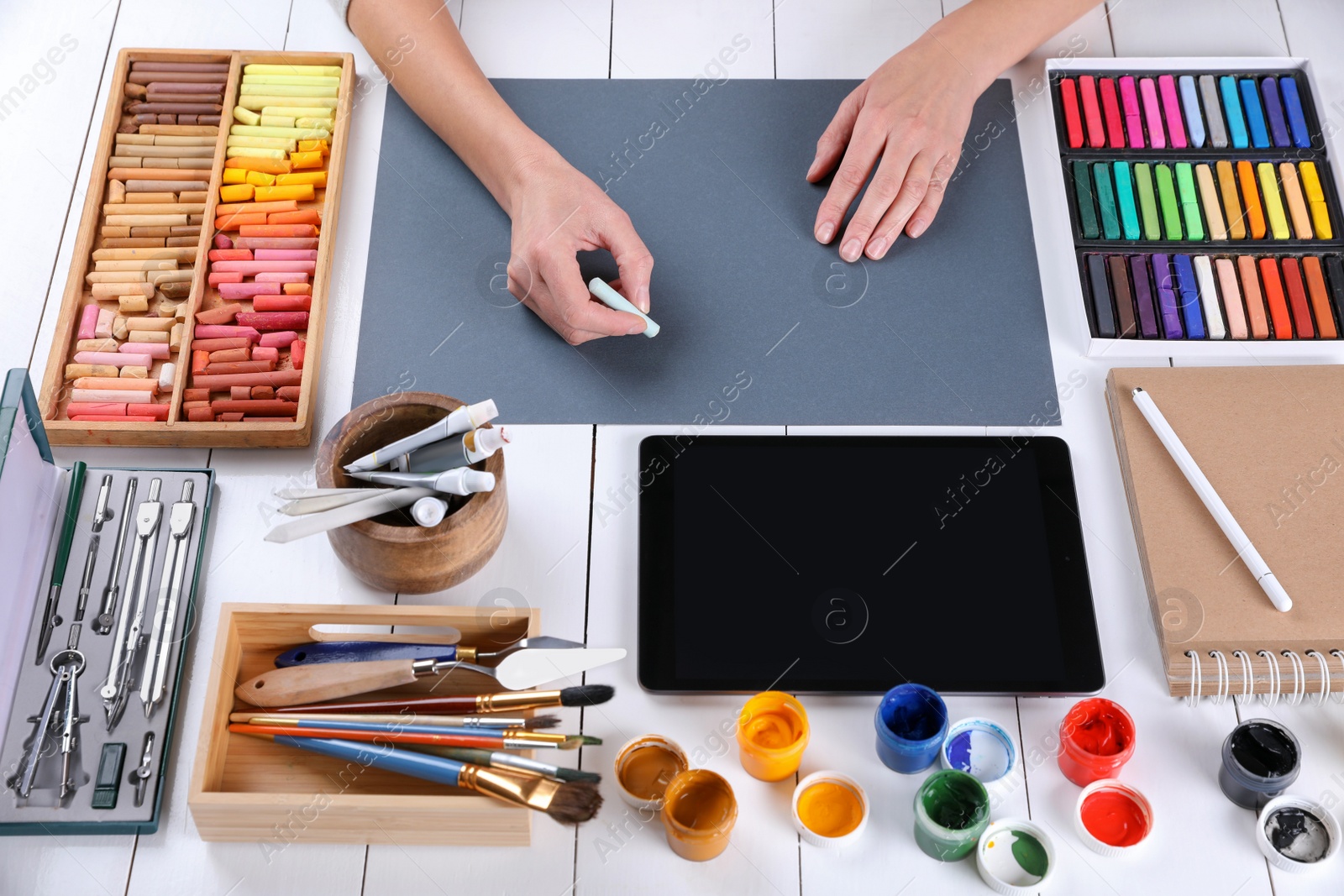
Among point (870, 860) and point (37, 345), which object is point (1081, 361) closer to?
point (870, 860)

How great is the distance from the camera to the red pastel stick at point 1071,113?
4.17ft

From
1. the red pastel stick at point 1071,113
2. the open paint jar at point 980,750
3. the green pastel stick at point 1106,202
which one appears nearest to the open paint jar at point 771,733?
the open paint jar at point 980,750

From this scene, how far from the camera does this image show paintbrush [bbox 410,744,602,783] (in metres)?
0.83

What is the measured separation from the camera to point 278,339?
3.68ft

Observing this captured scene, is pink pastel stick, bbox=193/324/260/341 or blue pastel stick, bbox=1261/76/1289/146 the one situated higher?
blue pastel stick, bbox=1261/76/1289/146

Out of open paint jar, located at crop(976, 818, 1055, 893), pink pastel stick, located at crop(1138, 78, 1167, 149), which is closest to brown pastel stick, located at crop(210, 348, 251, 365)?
open paint jar, located at crop(976, 818, 1055, 893)

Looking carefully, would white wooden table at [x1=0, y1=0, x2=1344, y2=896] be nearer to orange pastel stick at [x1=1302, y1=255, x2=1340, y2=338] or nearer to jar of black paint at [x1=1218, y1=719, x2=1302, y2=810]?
jar of black paint at [x1=1218, y1=719, x2=1302, y2=810]

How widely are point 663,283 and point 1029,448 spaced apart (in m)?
0.42

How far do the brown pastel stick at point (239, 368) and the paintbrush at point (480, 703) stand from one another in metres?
0.37

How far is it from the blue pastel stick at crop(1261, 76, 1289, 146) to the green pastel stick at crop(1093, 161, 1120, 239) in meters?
0.22

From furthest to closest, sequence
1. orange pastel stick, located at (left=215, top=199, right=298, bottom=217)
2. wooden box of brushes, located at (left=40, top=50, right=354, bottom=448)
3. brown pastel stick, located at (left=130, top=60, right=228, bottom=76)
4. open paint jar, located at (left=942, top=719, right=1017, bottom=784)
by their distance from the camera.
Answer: brown pastel stick, located at (left=130, top=60, right=228, bottom=76) < orange pastel stick, located at (left=215, top=199, right=298, bottom=217) < wooden box of brushes, located at (left=40, top=50, right=354, bottom=448) < open paint jar, located at (left=942, top=719, right=1017, bottom=784)

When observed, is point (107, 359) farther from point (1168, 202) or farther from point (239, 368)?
point (1168, 202)

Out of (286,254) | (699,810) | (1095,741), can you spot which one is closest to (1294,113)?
(1095,741)

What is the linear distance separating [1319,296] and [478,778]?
1.01m
